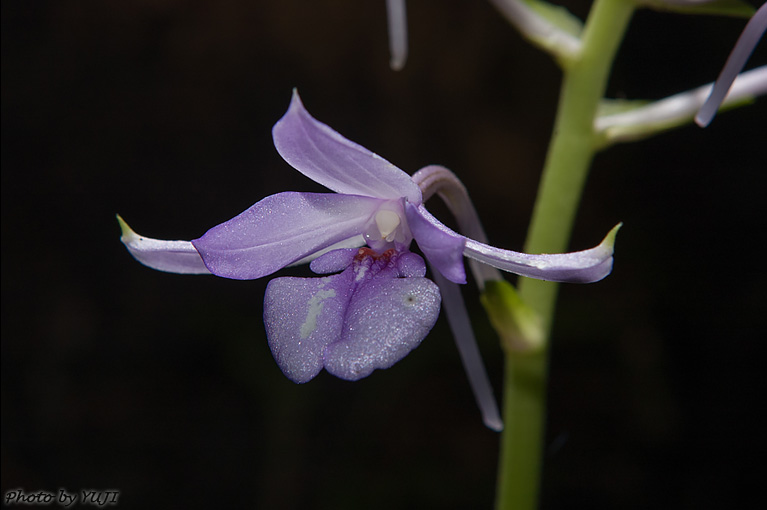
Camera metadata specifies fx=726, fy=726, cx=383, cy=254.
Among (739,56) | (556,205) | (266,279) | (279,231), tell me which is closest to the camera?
(279,231)

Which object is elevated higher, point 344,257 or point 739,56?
point 739,56

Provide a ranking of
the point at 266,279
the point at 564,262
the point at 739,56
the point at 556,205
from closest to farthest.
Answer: the point at 564,262 < the point at 739,56 < the point at 556,205 < the point at 266,279

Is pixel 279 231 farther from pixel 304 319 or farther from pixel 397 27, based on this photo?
pixel 397 27

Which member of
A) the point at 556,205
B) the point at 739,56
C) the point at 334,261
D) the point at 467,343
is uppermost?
the point at 739,56

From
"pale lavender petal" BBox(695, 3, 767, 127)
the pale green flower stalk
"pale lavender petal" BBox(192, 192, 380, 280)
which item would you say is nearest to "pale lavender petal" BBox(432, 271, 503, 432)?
the pale green flower stalk

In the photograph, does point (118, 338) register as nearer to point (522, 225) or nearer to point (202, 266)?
point (522, 225)

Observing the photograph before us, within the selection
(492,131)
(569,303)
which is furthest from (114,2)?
(569,303)

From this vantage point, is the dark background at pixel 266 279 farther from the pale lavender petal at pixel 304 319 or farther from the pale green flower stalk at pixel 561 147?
the pale lavender petal at pixel 304 319

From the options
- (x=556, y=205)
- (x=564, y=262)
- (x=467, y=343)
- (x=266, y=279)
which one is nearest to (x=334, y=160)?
(x=564, y=262)
